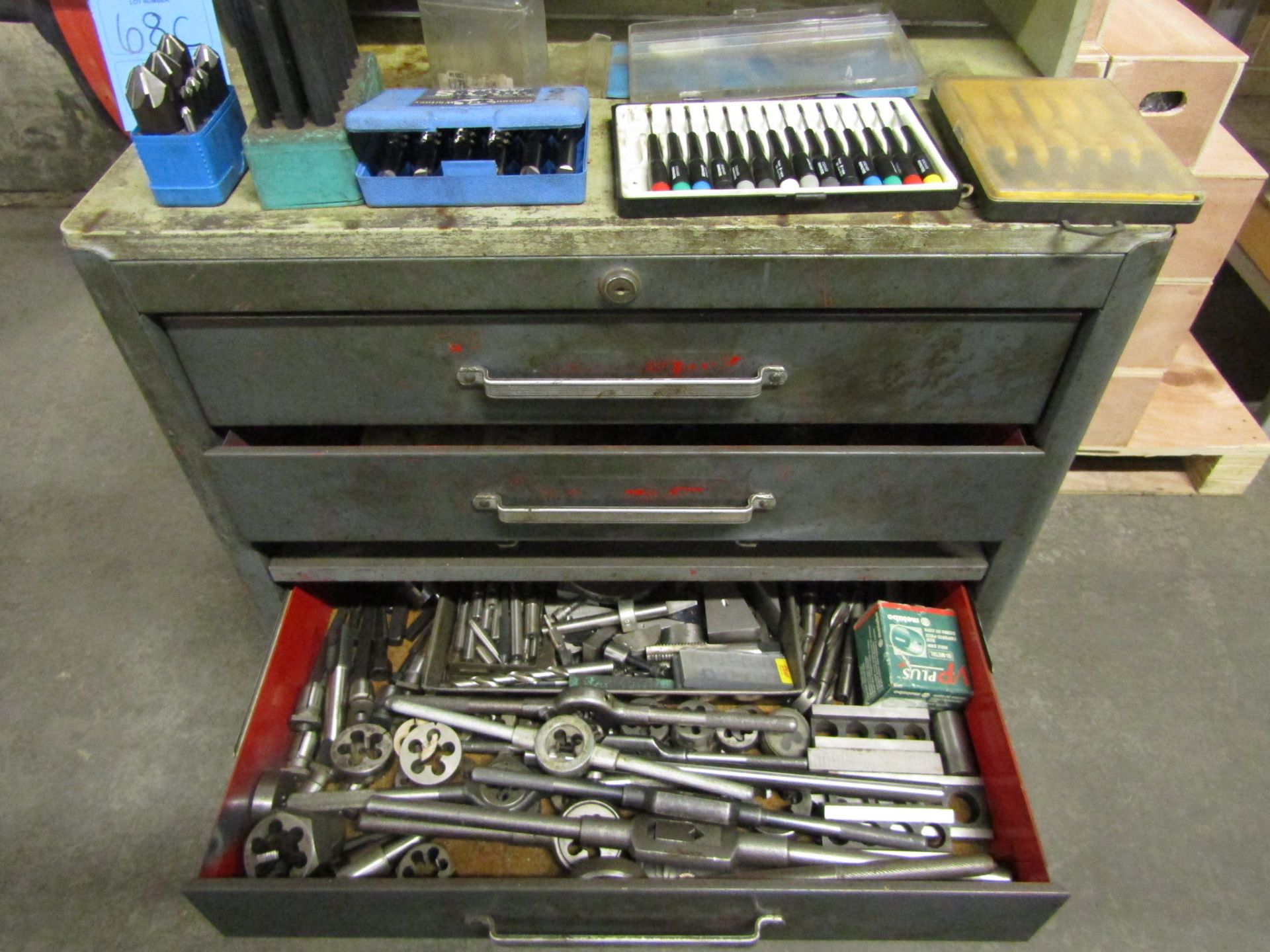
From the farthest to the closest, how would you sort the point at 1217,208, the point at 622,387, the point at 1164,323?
the point at 1164,323 → the point at 1217,208 → the point at 622,387

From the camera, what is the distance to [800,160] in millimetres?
778

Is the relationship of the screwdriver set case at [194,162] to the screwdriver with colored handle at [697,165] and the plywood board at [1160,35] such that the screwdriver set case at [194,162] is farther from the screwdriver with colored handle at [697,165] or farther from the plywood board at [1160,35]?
the plywood board at [1160,35]

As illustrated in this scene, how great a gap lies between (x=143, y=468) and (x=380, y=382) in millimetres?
1047

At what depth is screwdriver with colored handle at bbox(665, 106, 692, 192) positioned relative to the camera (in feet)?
2.48

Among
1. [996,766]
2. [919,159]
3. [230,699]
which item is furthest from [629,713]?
[919,159]

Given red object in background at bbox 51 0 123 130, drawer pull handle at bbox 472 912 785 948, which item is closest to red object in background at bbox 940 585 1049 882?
drawer pull handle at bbox 472 912 785 948

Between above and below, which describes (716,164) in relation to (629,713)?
above

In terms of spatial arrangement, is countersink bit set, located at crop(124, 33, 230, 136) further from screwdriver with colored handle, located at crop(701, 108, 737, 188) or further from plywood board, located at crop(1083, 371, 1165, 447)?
plywood board, located at crop(1083, 371, 1165, 447)

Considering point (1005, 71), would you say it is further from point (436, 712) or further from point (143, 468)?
point (143, 468)

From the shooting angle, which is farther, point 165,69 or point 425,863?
point 425,863

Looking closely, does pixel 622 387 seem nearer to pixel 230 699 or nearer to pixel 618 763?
pixel 618 763

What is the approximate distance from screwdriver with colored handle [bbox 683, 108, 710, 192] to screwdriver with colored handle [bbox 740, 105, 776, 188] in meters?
0.04

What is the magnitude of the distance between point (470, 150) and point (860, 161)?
1.19ft

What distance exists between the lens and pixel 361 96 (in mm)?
822
